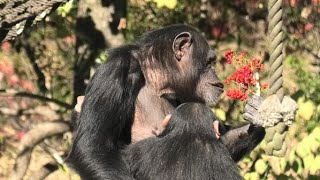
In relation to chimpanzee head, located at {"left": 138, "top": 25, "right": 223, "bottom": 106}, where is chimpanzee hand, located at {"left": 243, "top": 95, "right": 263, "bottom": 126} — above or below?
below

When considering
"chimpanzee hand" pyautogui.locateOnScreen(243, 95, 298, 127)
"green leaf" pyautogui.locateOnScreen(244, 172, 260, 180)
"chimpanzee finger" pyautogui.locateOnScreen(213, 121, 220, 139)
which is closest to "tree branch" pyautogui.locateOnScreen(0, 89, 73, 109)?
"green leaf" pyautogui.locateOnScreen(244, 172, 260, 180)

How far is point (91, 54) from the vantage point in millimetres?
7723

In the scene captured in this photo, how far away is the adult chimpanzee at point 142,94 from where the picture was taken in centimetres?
456

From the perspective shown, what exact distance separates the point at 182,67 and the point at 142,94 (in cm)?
33

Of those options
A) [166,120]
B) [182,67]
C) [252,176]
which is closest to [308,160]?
[252,176]

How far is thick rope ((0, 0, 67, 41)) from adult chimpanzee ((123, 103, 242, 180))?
5.21 feet

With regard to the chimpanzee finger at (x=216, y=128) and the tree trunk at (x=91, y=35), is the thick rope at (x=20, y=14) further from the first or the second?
the chimpanzee finger at (x=216, y=128)

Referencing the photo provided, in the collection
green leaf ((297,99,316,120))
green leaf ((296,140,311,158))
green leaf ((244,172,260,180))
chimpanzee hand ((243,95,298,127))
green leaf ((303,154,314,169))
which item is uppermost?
chimpanzee hand ((243,95,298,127))

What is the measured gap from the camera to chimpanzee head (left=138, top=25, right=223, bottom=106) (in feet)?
16.5

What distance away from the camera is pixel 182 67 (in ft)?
16.7

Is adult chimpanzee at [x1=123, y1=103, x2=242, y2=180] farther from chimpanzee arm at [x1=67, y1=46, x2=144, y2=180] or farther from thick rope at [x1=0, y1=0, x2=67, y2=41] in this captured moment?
thick rope at [x1=0, y1=0, x2=67, y2=41]

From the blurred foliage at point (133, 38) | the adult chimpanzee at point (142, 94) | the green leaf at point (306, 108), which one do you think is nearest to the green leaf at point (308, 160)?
the green leaf at point (306, 108)

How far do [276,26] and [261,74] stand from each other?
11.3 feet

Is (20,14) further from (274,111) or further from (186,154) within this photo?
(274,111)
